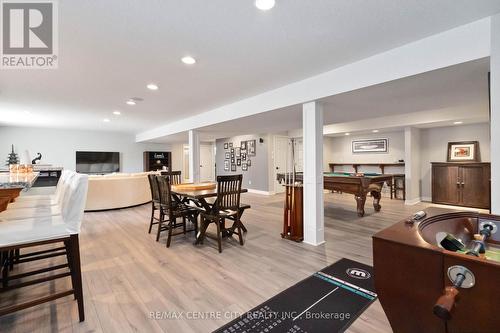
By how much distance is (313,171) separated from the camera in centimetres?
321

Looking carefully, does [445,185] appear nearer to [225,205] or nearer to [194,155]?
[225,205]

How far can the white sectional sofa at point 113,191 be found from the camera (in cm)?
532

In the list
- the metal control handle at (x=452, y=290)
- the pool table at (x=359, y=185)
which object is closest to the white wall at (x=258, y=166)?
→ the pool table at (x=359, y=185)

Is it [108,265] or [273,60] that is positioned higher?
[273,60]

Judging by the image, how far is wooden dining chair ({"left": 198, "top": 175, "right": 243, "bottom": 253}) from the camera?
3.11 metres

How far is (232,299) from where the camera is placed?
201 cm

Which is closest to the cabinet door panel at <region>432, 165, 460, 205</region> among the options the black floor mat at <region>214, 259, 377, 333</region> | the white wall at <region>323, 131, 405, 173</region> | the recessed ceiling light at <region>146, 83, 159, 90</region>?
the white wall at <region>323, 131, 405, 173</region>

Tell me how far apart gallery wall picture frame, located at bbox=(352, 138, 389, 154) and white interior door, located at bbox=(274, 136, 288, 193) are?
253 cm

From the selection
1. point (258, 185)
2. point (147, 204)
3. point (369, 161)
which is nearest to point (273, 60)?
point (147, 204)

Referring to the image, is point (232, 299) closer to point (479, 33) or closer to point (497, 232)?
point (497, 232)

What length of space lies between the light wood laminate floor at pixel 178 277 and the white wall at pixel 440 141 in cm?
360

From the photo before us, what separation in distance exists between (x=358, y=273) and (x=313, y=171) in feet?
4.40

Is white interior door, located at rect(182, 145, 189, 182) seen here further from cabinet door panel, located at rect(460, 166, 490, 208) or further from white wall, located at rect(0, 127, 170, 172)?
cabinet door panel, located at rect(460, 166, 490, 208)

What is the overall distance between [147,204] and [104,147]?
14.5ft
